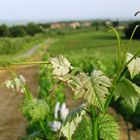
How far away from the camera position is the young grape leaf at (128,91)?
1.88 m

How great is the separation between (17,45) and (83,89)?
4602 centimetres

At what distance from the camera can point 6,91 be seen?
647 inches

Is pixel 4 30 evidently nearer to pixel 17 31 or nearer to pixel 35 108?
pixel 17 31

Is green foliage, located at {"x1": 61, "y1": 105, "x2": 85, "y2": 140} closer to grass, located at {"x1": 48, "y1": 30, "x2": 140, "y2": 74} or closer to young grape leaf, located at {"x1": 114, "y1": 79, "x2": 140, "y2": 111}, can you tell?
young grape leaf, located at {"x1": 114, "y1": 79, "x2": 140, "y2": 111}

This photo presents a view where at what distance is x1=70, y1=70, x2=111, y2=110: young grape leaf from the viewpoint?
5.38ft

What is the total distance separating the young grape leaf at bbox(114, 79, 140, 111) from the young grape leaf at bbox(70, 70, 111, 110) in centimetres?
17

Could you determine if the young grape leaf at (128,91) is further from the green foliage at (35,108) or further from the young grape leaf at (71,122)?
the green foliage at (35,108)

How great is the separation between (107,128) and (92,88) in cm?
39

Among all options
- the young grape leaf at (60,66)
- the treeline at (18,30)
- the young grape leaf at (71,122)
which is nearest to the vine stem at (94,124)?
the young grape leaf at (71,122)

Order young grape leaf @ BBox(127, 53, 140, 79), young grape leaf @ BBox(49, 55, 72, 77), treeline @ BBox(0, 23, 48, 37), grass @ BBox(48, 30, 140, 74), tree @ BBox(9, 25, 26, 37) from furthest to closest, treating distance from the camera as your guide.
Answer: tree @ BBox(9, 25, 26, 37)
treeline @ BBox(0, 23, 48, 37)
grass @ BBox(48, 30, 140, 74)
young grape leaf @ BBox(127, 53, 140, 79)
young grape leaf @ BBox(49, 55, 72, 77)

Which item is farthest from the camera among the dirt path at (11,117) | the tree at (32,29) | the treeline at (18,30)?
→ the tree at (32,29)

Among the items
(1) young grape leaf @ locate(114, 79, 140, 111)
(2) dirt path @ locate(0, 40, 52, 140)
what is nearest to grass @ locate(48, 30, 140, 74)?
(1) young grape leaf @ locate(114, 79, 140, 111)

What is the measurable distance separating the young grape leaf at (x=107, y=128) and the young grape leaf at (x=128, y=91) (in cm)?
17

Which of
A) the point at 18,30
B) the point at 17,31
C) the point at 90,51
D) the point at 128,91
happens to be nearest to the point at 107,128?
the point at 128,91
